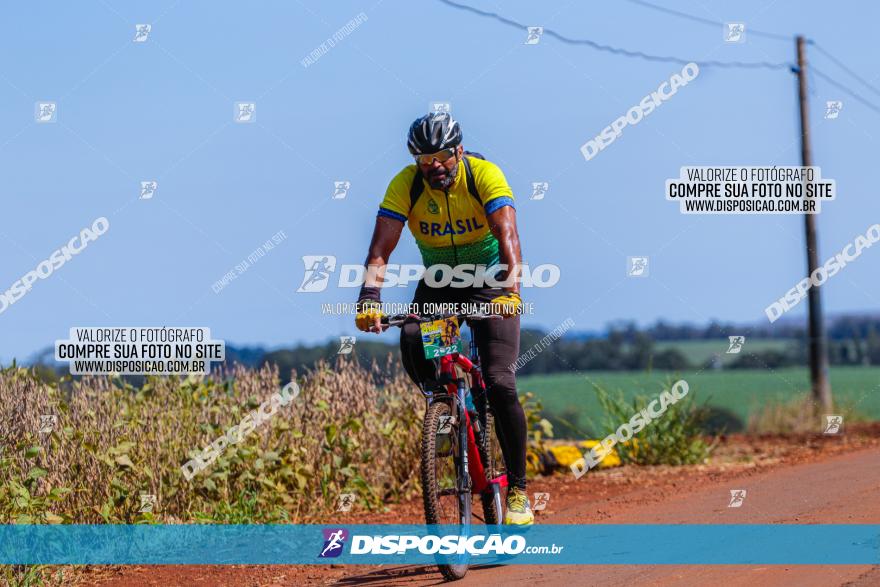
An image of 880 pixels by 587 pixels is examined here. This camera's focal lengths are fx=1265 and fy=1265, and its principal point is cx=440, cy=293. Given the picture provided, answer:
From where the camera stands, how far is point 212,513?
10109 millimetres

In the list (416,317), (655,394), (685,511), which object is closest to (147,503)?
(416,317)

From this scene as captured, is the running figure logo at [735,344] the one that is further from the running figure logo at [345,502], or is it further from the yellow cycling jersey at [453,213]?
the yellow cycling jersey at [453,213]

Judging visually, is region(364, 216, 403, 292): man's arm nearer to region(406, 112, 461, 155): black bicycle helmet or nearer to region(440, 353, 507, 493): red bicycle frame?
region(406, 112, 461, 155): black bicycle helmet

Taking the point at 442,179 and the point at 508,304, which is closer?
the point at 508,304

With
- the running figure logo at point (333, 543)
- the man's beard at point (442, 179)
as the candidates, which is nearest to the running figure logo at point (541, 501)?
the running figure logo at point (333, 543)

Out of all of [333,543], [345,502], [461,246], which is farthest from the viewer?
[345,502]

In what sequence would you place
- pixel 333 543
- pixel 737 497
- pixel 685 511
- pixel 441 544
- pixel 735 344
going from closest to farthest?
1. pixel 441 544
2. pixel 333 543
3. pixel 685 511
4. pixel 737 497
5. pixel 735 344

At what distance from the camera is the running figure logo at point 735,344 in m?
13.4

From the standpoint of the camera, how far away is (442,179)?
802 cm

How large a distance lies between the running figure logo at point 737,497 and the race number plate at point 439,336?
338cm

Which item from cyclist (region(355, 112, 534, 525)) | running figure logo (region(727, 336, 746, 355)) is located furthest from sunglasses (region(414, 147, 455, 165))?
running figure logo (region(727, 336, 746, 355))

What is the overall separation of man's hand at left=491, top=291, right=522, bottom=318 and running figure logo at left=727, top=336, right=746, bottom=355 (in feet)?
20.0

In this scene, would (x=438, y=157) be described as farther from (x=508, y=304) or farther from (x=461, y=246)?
(x=508, y=304)

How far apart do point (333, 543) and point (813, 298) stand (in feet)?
42.3
